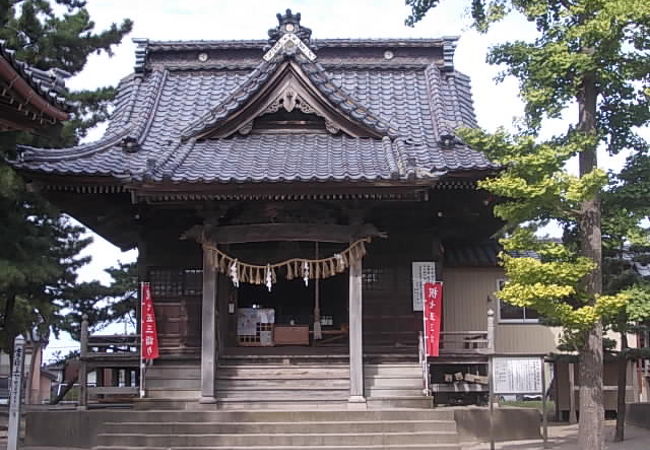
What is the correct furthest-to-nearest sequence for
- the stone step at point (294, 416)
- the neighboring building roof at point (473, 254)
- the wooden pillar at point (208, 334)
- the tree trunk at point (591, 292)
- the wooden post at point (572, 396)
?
the neighboring building roof at point (473, 254), the wooden post at point (572, 396), the wooden pillar at point (208, 334), the stone step at point (294, 416), the tree trunk at point (591, 292)

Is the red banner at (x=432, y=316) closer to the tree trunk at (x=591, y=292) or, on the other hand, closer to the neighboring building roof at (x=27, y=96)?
the tree trunk at (x=591, y=292)

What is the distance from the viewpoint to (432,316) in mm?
16203

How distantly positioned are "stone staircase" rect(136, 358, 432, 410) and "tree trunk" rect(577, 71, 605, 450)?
4124 millimetres

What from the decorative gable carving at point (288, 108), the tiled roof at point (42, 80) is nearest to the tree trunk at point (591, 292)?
the decorative gable carving at point (288, 108)

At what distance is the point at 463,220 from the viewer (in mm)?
17828

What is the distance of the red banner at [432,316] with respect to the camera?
15.8 metres

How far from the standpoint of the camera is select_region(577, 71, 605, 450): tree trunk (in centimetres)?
1140

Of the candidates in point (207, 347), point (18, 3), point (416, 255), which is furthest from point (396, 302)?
point (18, 3)

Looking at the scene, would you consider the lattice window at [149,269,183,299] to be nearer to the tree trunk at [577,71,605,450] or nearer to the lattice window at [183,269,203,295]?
the lattice window at [183,269,203,295]

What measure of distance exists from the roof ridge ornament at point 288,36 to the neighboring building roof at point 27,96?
8.83m

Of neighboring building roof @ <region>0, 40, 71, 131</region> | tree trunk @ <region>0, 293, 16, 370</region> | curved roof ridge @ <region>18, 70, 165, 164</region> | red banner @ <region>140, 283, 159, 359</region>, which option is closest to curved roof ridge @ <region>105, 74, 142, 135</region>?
curved roof ridge @ <region>18, 70, 165, 164</region>

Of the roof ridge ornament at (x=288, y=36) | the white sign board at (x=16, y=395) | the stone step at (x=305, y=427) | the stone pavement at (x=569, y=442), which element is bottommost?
the stone pavement at (x=569, y=442)

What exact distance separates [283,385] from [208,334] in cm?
178

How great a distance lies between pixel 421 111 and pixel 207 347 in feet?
27.2
